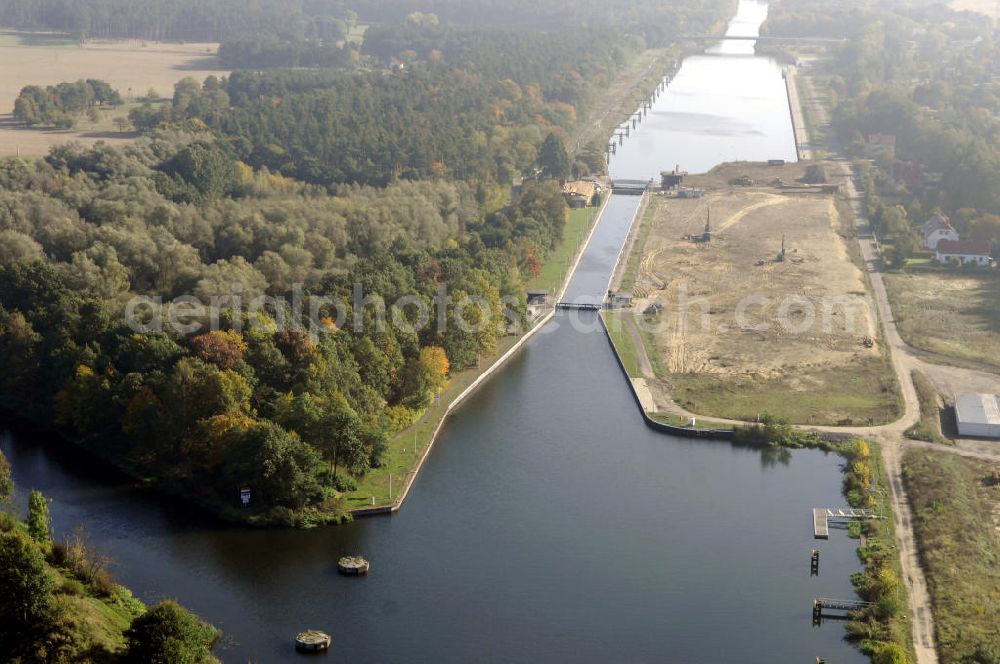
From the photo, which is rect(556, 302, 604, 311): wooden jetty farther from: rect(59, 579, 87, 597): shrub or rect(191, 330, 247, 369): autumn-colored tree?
rect(59, 579, 87, 597): shrub

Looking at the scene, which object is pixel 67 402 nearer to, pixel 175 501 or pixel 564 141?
pixel 175 501

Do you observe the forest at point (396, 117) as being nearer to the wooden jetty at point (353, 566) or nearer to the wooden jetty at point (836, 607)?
the wooden jetty at point (353, 566)

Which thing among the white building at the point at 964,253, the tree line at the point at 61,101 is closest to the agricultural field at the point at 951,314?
the white building at the point at 964,253

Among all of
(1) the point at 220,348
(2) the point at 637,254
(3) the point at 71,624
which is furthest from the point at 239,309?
(2) the point at 637,254

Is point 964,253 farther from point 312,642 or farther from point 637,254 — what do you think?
point 312,642

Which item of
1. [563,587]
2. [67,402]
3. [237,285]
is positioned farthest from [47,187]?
[563,587]
